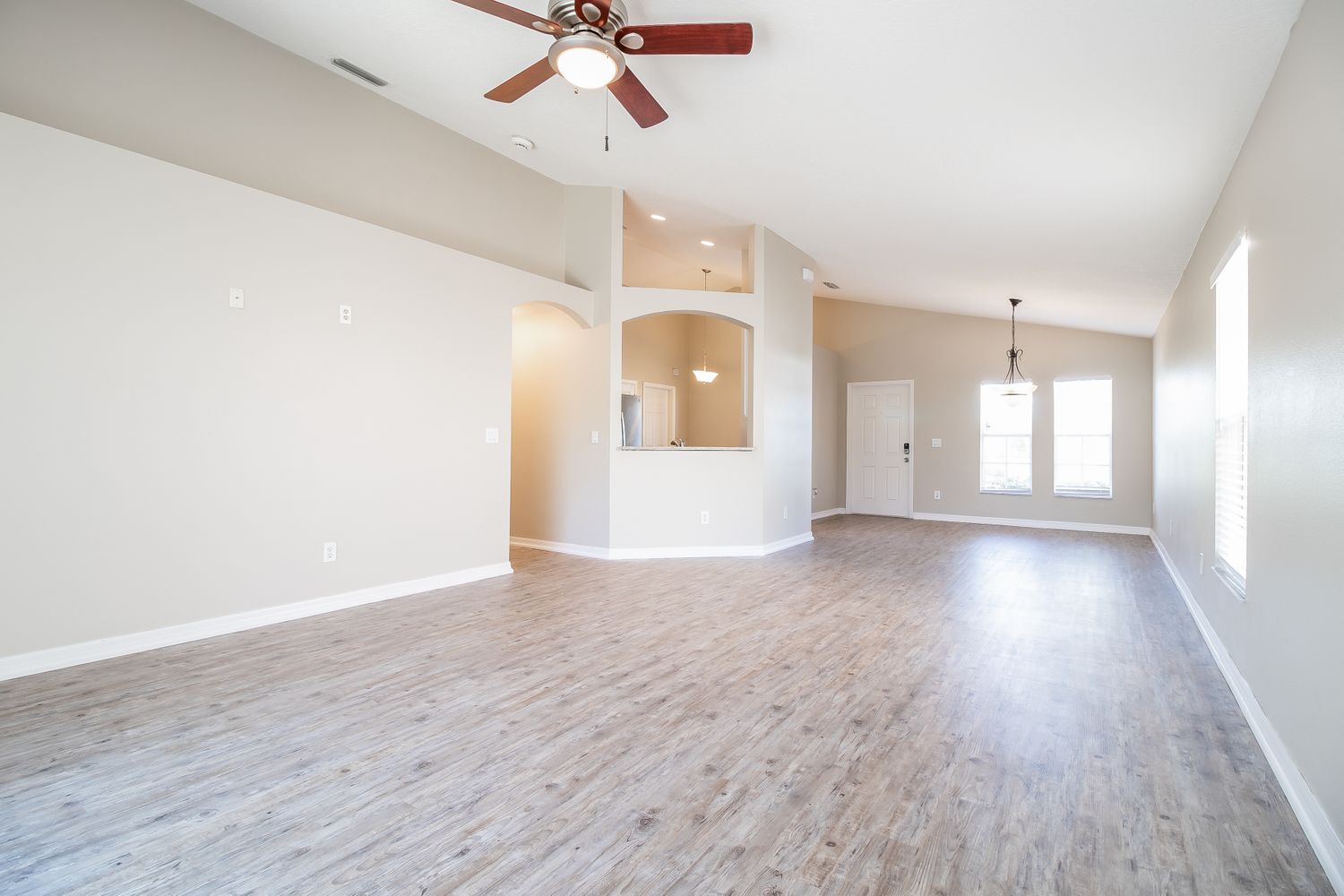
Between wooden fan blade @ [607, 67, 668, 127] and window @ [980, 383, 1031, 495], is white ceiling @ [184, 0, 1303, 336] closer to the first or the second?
wooden fan blade @ [607, 67, 668, 127]

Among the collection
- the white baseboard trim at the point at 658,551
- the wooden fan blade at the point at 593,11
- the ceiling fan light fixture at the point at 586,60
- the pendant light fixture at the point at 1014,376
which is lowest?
the white baseboard trim at the point at 658,551

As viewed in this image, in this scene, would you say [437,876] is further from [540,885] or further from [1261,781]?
[1261,781]

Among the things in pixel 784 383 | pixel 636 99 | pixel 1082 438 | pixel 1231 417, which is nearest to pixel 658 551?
pixel 784 383

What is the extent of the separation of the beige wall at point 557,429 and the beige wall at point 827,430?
419 centimetres

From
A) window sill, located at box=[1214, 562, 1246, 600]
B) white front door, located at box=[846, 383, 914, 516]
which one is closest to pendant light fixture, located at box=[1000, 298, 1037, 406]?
white front door, located at box=[846, 383, 914, 516]

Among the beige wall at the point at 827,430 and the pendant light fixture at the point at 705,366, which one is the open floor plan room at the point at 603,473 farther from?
the pendant light fixture at the point at 705,366

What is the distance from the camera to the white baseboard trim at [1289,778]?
1535 mm

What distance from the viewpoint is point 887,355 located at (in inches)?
375

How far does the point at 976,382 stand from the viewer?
884 centimetres

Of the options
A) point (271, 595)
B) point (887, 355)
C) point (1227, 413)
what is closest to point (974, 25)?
point (1227, 413)

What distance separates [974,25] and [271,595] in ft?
15.4

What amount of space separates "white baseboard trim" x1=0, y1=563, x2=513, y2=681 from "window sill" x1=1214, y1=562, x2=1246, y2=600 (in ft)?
15.4

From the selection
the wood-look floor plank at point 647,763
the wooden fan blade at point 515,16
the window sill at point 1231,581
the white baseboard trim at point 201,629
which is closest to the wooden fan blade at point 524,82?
the wooden fan blade at point 515,16

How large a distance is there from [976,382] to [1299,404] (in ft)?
24.4
